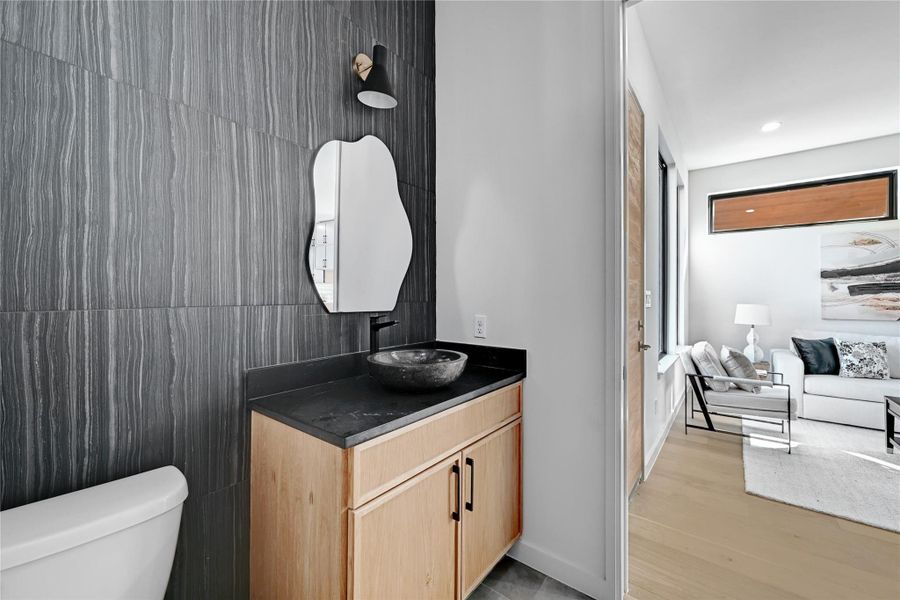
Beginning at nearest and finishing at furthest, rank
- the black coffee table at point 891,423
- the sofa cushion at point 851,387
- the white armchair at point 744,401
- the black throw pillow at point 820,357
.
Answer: the black coffee table at point 891,423, the white armchair at point 744,401, the sofa cushion at point 851,387, the black throw pillow at point 820,357

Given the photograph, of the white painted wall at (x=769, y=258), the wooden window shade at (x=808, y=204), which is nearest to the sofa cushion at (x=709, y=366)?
the white painted wall at (x=769, y=258)

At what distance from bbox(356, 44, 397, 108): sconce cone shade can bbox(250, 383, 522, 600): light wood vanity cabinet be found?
1.23 m

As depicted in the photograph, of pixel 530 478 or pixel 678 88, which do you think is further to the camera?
pixel 678 88

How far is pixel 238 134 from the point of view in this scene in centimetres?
125

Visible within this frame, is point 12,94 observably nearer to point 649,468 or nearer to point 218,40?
point 218,40

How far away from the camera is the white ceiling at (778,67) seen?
2254mm

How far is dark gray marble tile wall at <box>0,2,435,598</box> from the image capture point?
90 cm

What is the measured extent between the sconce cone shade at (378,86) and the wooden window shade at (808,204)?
16.2 ft

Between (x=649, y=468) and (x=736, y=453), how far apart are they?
832 mm

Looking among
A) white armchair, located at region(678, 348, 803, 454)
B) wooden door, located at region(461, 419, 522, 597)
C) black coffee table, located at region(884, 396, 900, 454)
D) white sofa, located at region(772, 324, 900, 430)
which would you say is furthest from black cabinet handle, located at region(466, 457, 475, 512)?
white sofa, located at region(772, 324, 900, 430)

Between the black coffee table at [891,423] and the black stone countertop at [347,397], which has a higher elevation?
the black stone countertop at [347,397]

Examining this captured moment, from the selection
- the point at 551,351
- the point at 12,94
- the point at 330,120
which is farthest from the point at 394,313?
the point at 12,94

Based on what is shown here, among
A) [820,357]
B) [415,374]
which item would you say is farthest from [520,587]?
[820,357]

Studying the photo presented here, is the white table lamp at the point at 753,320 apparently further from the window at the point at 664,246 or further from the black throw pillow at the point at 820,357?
Result: the window at the point at 664,246
